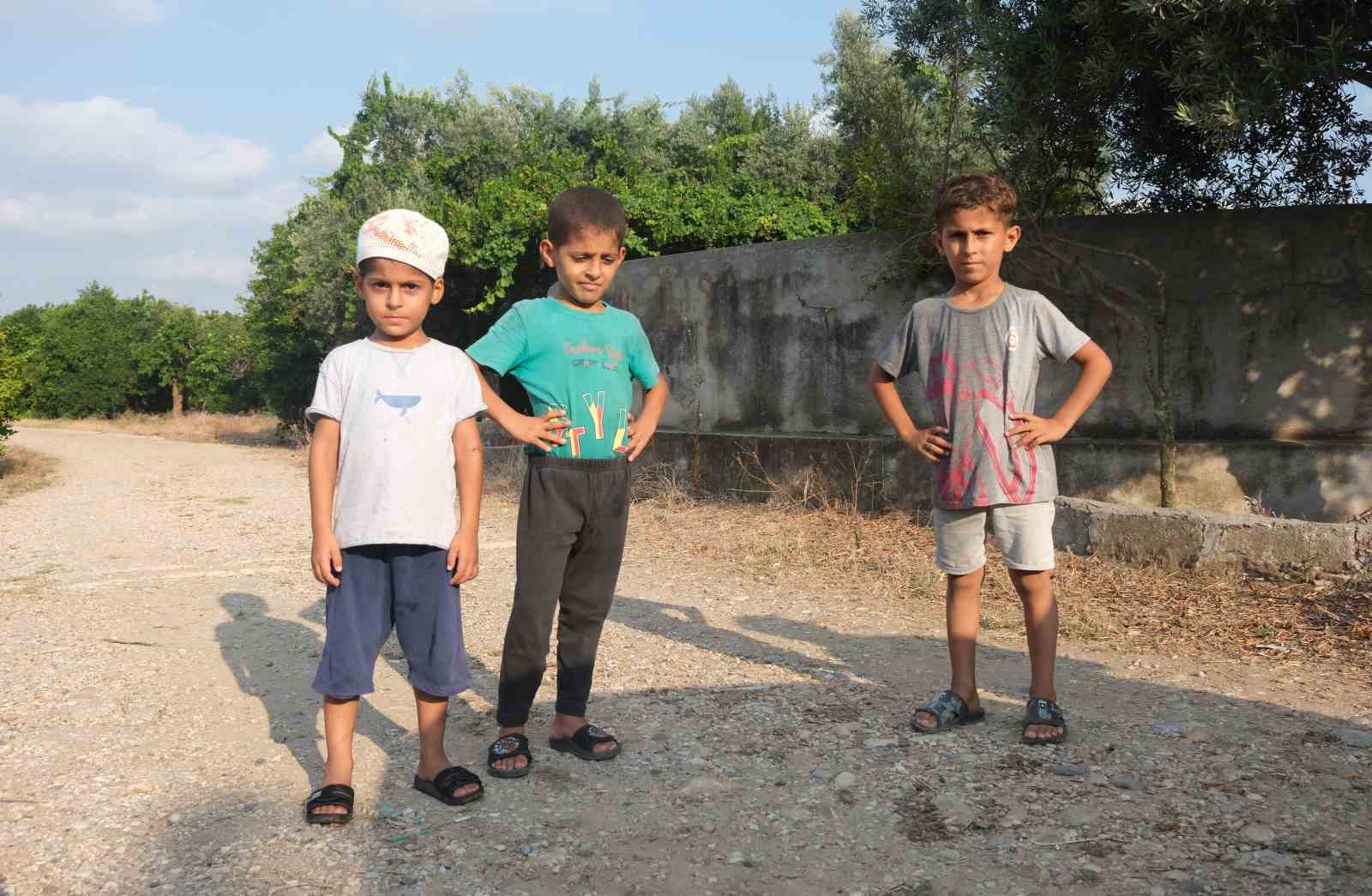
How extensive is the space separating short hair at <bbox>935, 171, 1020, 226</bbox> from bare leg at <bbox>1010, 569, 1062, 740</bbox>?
1163mm

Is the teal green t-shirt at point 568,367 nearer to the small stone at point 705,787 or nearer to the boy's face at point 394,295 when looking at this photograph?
the boy's face at point 394,295

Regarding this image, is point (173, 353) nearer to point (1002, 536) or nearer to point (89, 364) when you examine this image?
point (89, 364)

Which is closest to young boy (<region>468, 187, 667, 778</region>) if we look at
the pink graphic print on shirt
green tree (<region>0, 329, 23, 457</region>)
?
the pink graphic print on shirt

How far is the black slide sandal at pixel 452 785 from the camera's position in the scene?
2.95 metres

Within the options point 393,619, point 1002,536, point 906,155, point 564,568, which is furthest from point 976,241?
point 906,155

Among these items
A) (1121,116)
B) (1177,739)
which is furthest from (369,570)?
(1121,116)

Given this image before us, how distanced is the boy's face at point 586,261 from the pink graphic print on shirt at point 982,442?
3.72ft

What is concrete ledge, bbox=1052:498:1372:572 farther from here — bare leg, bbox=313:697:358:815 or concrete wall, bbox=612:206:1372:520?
bare leg, bbox=313:697:358:815

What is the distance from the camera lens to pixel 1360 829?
2697 millimetres

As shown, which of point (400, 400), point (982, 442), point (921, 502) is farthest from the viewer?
A: point (921, 502)

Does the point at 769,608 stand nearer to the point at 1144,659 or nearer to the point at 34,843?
the point at 1144,659

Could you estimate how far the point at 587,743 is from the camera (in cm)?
335

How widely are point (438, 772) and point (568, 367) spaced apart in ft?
3.97

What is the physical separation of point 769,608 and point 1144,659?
1850 millimetres
